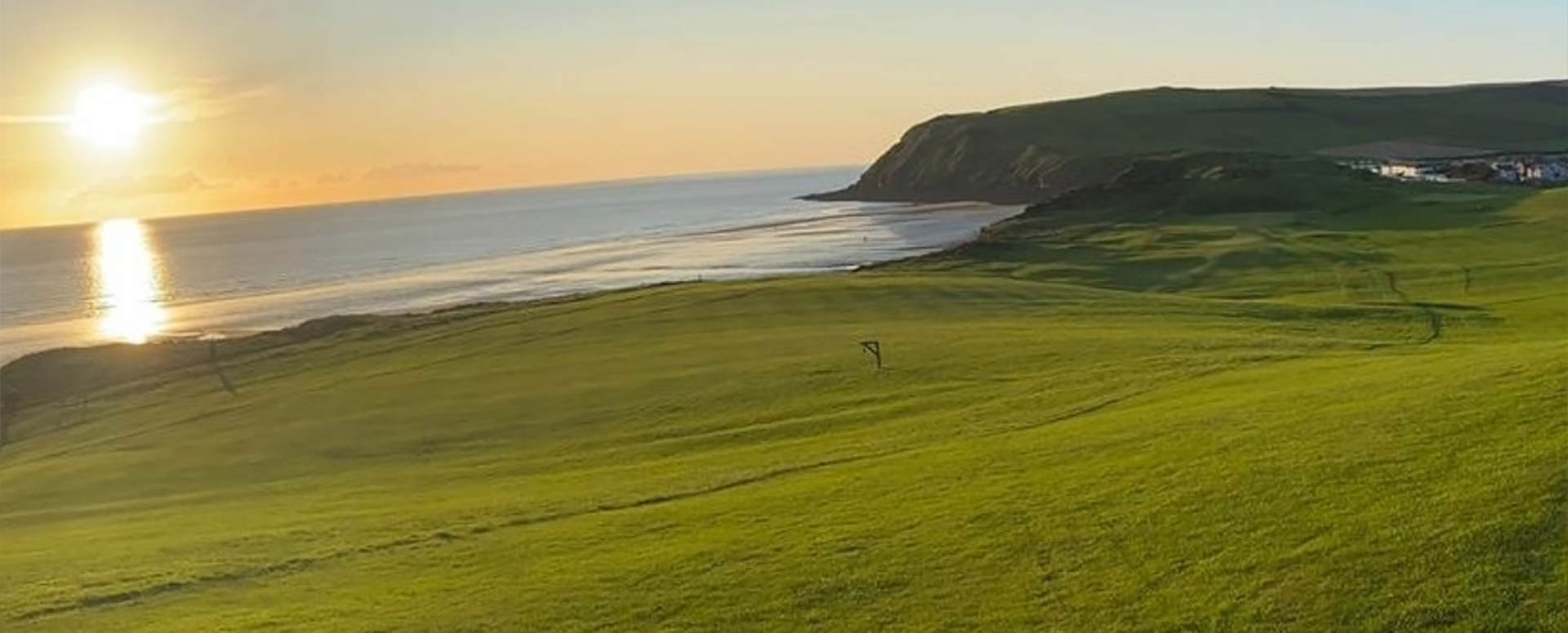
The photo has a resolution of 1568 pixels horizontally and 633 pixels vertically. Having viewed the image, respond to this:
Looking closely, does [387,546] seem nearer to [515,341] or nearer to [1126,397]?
[1126,397]

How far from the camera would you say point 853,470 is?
1015 inches

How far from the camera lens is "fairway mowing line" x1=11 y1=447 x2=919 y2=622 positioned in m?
23.3

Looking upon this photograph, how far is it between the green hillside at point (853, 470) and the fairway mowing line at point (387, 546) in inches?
3.7

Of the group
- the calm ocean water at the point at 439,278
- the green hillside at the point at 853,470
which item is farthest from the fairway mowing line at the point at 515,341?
the calm ocean water at the point at 439,278

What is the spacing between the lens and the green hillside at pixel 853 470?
52.5 ft

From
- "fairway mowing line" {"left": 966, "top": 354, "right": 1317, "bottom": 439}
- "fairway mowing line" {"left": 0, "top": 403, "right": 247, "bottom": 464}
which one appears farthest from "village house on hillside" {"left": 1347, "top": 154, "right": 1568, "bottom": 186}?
"fairway mowing line" {"left": 0, "top": 403, "right": 247, "bottom": 464}

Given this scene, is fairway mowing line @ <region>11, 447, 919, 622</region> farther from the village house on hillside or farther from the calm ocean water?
the village house on hillside

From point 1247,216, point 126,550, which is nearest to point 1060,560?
point 126,550

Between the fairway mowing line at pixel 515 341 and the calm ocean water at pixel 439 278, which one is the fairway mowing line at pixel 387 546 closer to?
the fairway mowing line at pixel 515 341

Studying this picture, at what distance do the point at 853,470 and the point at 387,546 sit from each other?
28.4 ft

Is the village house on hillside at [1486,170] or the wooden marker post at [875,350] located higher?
the village house on hillside at [1486,170]

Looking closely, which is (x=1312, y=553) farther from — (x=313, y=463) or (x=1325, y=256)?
(x=1325, y=256)

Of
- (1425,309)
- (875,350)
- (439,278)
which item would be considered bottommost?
(1425,309)

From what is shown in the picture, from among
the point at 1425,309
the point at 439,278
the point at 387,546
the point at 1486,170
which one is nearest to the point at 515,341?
the point at 387,546
